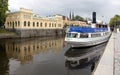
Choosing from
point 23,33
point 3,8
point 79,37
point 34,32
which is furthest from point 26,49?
point 34,32

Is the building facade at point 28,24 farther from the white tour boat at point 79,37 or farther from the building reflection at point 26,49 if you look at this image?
the white tour boat at point 79,37

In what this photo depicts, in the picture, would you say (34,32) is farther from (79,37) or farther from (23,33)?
(79,37)

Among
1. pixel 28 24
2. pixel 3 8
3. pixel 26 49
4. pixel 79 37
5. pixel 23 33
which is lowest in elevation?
pixel 26 49

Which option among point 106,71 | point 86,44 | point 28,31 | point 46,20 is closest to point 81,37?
point 86,44

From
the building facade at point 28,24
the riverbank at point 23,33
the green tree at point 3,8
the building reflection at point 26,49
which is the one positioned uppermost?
the green tree at point 3,8

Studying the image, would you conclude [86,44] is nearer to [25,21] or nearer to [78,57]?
[78,57]

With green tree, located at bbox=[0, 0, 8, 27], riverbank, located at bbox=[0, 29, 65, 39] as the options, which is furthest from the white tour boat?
green tree, located at bbox=[0, 0, 8, 27]

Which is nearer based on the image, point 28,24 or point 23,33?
point 23,33

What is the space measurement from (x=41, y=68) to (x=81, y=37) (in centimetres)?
1394

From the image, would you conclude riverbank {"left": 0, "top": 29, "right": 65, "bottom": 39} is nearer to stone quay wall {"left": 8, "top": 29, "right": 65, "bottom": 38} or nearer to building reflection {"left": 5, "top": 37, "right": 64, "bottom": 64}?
stone quay wall {"left": 8, "top": 29, "right": 65, "bottom": 38}

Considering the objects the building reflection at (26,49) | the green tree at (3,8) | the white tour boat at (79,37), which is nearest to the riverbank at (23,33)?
the green tree at (3,8)

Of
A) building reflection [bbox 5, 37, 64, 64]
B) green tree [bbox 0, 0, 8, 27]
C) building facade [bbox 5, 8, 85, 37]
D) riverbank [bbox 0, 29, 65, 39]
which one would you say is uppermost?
green tree [bbox 0, 0, 8, 27]

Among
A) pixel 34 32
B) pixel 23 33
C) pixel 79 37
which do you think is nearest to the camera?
pixel 79 37

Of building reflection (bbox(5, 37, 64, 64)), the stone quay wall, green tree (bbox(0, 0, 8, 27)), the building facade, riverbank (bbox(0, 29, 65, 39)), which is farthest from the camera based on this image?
the building facade
